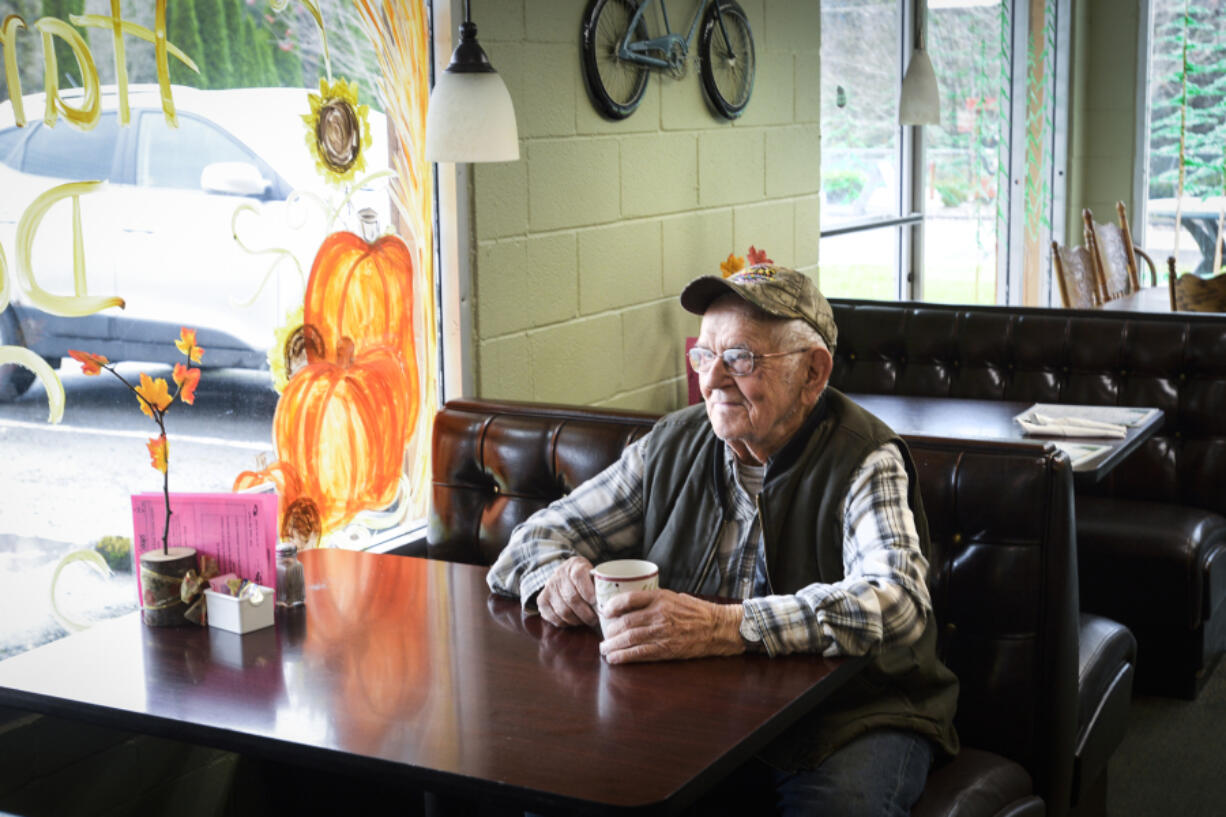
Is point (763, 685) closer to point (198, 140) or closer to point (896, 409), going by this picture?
point (198, 140)

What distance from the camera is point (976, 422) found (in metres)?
3.25

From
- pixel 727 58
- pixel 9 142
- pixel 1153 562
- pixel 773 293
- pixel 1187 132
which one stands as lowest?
pixel 1153 562

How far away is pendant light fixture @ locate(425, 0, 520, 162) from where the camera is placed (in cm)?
252

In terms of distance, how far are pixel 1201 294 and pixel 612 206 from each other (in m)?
2.73

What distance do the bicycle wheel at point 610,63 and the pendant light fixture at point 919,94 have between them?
1.96 m

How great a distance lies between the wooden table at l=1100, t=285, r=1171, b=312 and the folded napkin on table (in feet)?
6.77

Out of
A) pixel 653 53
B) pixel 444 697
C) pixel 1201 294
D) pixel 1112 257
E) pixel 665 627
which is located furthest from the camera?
pixel 1112 257

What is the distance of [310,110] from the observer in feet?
8.67

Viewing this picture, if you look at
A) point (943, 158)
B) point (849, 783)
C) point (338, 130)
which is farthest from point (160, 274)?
point (943, 158)

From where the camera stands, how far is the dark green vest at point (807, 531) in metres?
1.90

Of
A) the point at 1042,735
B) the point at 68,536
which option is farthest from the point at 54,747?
the point at 1042,735

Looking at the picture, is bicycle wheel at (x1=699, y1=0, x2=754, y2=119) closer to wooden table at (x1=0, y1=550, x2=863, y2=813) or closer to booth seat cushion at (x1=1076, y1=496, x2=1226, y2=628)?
booth seat cushion at (x1=1076, y1=496, x2=1226, y2=628)

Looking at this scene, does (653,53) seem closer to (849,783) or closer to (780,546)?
(780,546)

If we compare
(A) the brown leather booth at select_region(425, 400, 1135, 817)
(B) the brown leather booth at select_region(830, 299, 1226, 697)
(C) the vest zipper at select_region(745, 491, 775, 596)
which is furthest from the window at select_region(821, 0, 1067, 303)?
Result: (C) the vest zipper at select_region(745, 491, 775, 596)
